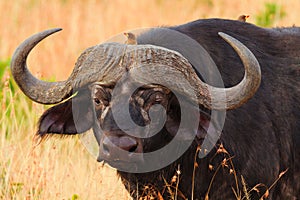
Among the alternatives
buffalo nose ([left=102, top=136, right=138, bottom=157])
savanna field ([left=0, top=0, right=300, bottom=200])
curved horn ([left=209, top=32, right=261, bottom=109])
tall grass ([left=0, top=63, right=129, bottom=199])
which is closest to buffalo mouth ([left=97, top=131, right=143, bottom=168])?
buffalo nose ([left=102, top=136, right=138, bottom=157])

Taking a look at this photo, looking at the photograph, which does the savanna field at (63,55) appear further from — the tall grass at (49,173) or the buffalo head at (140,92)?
the buffalo head at (140,92)

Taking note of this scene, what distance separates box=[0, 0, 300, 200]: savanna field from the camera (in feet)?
20.8

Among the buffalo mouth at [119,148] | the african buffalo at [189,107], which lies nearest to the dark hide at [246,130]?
the african buffalo at [189,107]

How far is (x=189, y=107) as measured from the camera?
17.1 ft

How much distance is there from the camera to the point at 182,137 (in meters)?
5.31

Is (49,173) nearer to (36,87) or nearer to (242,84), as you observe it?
(36,87)

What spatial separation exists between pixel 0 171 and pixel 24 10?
7.84 meters

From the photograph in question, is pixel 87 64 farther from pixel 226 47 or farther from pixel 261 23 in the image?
pixel 261 23

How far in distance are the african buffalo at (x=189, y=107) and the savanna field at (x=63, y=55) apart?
66cm

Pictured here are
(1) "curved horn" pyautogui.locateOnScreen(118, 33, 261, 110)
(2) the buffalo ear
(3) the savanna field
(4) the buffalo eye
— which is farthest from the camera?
(3) the savanna field

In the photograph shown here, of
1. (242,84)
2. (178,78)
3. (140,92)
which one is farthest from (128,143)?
(242,84)

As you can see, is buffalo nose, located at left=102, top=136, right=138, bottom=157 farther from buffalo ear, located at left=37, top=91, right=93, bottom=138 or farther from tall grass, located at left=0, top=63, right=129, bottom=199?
tall grass, located at left=0, top=63, right=129, bottom=199

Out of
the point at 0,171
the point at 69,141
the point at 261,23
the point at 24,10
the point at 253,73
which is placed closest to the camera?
the point at 253,73

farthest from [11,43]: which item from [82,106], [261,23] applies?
[82,106]
